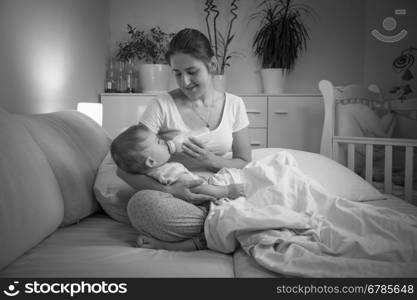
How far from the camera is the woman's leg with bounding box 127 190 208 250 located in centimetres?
97

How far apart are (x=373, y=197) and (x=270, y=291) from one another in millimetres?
1019

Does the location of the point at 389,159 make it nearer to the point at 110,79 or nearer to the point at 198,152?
the point at 198,152

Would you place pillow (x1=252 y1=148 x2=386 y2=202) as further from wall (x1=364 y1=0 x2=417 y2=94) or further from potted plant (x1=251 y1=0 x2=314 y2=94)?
potted plant (x1=251 y1=0 x2=314 y2=94)

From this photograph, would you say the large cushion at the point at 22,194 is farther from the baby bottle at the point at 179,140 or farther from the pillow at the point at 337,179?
the pillow at the point at 337,179

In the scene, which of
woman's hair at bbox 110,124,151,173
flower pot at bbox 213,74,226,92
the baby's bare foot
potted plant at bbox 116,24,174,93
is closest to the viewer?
woman's hair at bbox 110,124,151,173

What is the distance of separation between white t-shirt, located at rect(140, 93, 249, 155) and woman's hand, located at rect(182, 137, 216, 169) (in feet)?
0.08

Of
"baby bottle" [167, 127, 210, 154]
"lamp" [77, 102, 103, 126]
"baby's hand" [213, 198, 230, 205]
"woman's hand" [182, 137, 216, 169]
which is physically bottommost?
"baby's hand" [213, 198, 230, 205]

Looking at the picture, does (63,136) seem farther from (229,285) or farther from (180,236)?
(229,285)

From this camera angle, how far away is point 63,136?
1327 millimetres

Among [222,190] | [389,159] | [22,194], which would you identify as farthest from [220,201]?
[389,159]

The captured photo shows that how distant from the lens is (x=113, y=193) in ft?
4.10

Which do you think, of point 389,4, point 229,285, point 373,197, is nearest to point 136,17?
point 389,4

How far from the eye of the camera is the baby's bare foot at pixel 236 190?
3.48ft

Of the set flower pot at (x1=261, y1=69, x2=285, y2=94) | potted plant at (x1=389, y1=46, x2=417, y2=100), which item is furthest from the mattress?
flower pot at (x1=261, y1=69, x2=285, y2=94)
